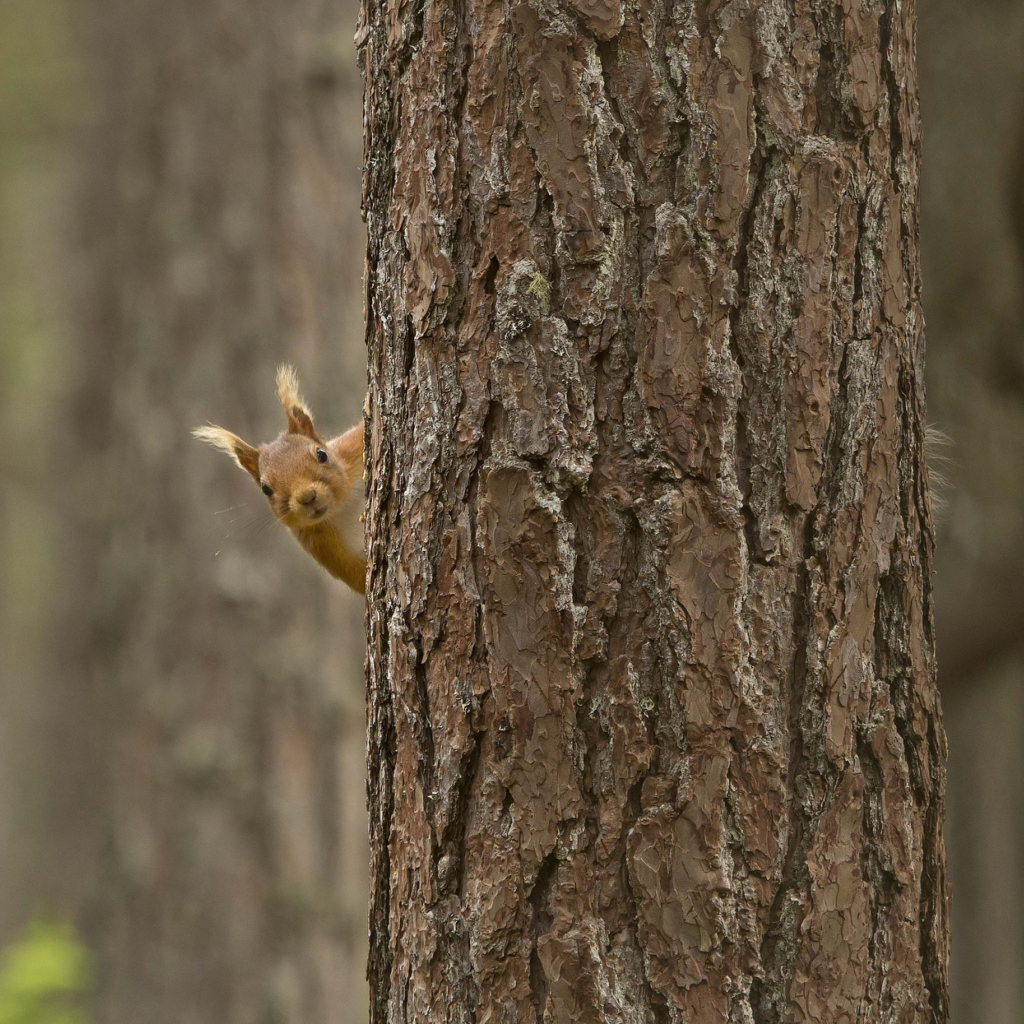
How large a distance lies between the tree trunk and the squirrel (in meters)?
1.50

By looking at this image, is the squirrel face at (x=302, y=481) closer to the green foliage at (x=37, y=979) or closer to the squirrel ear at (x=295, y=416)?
the squirrel ear at (x=295, y=416)

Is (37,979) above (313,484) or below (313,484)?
below

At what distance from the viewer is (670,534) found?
155 centimetres

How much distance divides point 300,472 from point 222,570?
7.23ft

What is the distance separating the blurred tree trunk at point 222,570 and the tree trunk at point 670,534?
131 inches

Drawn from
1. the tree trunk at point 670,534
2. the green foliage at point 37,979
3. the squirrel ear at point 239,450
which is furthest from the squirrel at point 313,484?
the green foliage at point 37,979

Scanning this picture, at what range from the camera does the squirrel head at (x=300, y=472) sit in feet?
10.0

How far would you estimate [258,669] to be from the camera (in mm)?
5090

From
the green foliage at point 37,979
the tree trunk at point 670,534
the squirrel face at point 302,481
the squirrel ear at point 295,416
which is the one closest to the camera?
the tree trunk at point 670,534

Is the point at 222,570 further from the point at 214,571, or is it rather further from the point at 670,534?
the point at 670,534

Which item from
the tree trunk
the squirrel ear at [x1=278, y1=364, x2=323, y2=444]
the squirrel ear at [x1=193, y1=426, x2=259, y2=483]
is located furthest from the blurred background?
the tree trunk

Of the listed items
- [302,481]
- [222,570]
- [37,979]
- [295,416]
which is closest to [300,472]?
[302,481]

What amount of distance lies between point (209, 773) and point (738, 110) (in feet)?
13.8

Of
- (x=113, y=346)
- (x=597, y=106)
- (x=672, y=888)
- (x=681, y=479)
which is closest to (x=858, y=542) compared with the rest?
(x=681, y=479)
